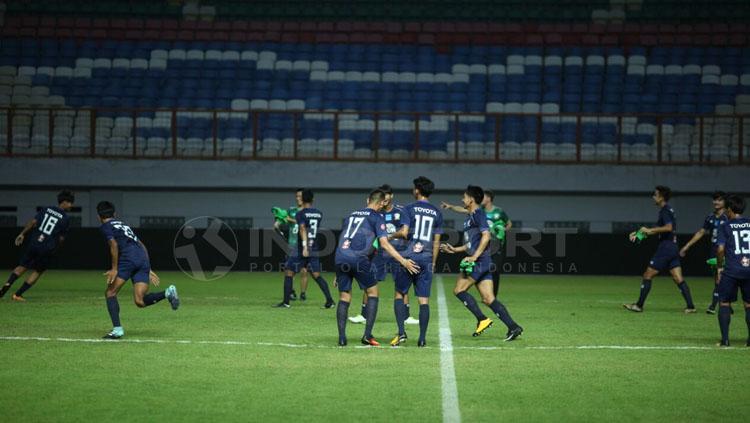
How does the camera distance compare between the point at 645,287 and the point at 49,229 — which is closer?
the point at 645,287

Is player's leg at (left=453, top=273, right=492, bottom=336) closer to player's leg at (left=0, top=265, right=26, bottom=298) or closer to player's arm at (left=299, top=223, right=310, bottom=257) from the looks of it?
player's arm at (left=299, top=223, right=310, bottom=257)

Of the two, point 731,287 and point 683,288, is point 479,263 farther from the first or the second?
point 683,288

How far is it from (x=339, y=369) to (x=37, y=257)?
9.97m

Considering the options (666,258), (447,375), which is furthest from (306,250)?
(447,375)

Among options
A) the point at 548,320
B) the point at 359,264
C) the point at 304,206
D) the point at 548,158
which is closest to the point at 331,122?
the point at 548,158

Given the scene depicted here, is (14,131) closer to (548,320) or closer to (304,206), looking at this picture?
(304,206)

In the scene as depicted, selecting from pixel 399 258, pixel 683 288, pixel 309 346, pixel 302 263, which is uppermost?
pixel 399 258

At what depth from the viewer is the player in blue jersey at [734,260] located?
12773 millimetres

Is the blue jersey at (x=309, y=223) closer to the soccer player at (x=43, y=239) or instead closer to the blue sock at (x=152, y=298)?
the soccer player at (x=43, y=239)

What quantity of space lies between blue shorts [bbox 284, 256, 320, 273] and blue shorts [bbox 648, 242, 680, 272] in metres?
5.59

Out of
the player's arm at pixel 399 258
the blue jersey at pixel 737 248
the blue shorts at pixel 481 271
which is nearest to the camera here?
the player's arm at pixel 399 258

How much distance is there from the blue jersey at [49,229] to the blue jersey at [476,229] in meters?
8.55

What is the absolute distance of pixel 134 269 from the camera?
13.4 meters

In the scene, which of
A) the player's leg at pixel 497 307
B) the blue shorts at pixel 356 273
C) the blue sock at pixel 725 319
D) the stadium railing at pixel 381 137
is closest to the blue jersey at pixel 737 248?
the blue sock at pixel 725 319
